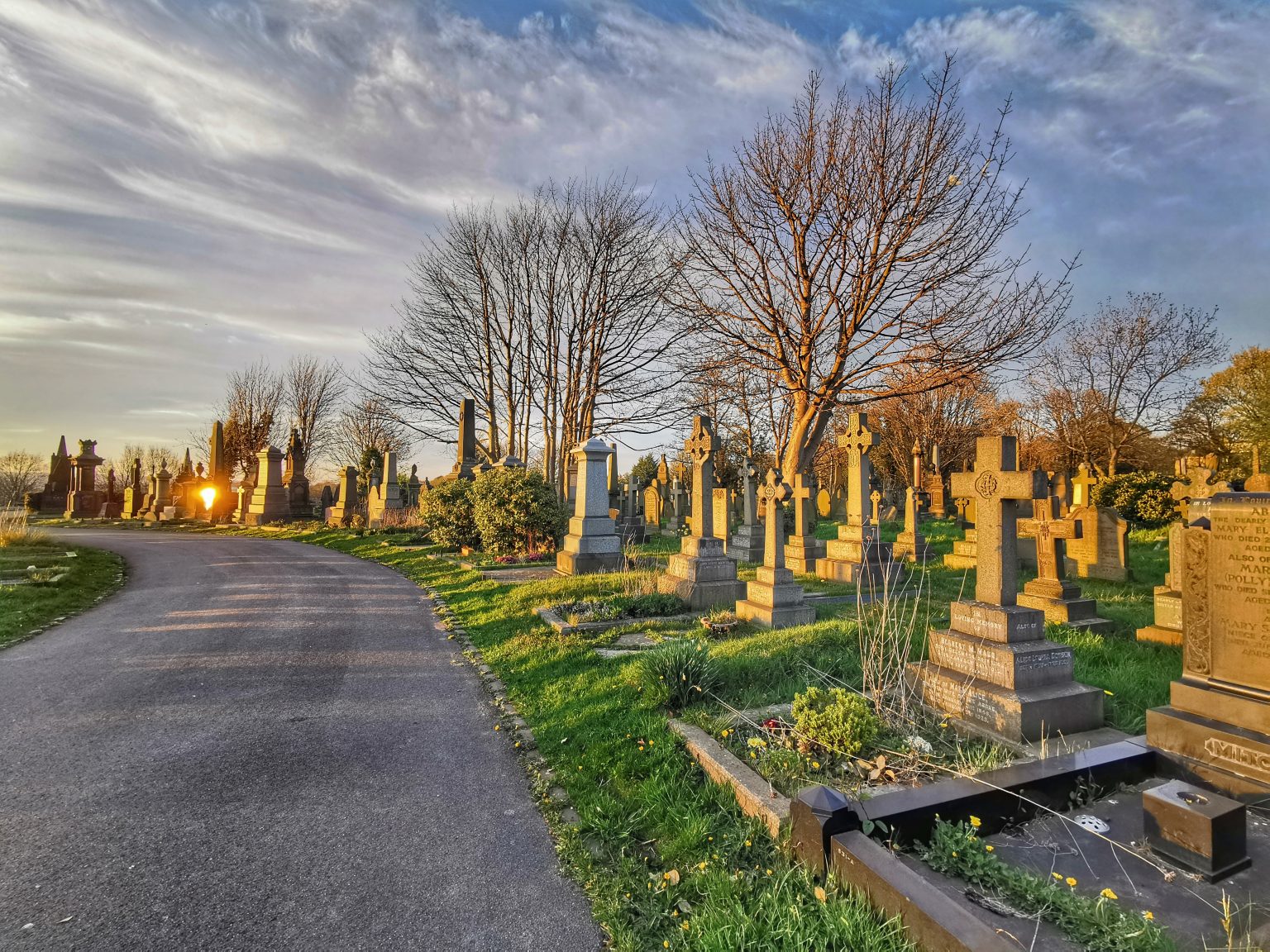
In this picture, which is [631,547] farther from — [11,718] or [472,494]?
[11,718]

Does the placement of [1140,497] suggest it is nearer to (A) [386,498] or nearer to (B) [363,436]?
(A) [386,498]

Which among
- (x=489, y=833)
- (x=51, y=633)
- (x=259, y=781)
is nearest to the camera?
(x=489, y=833)

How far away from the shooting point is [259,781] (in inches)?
160

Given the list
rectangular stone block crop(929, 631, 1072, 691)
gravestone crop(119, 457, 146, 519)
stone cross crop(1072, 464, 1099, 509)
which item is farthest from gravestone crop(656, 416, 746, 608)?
gravestone crop(119, 457, 146, 519)

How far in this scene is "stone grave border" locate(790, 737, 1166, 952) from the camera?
2258 mm

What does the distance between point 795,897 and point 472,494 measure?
1508 cm

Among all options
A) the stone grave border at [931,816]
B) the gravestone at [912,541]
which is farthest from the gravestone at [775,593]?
the gravestone at [912,541]

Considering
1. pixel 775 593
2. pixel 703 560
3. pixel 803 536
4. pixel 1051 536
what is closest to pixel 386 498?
pixel 803 536

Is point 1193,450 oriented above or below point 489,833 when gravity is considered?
above

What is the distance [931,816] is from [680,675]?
2270mm

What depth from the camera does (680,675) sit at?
5.05 m

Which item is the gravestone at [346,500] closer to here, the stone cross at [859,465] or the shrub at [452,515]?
the shrub at [452,515]

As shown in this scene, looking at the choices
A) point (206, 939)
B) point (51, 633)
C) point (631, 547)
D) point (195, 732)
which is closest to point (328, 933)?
point (206, 939)

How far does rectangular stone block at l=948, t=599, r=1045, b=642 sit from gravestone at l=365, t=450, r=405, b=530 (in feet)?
74.1
